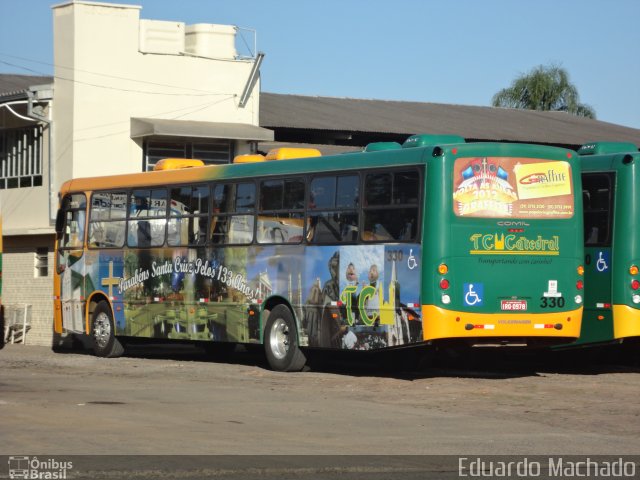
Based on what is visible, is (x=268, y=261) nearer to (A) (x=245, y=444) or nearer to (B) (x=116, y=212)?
(B) (x=116, y=212)

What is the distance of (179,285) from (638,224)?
7.70 metres

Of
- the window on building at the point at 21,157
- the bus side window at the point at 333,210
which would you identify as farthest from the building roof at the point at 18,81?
the bus side window at the point at 333,210

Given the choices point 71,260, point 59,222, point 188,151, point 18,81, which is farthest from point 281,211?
point 18,81

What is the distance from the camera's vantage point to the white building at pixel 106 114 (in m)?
29.9

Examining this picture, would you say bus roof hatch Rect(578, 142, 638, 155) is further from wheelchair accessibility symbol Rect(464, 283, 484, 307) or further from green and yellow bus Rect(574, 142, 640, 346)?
wheelchair accessibility symbol Rect(464, 283, 484, 307)

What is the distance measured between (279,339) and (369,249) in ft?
8.72

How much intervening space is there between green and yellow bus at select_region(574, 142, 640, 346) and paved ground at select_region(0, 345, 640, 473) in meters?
0.79

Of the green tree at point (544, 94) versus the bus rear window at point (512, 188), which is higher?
the green tree at point (544, 94)

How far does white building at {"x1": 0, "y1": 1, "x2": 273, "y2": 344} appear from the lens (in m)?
29.9

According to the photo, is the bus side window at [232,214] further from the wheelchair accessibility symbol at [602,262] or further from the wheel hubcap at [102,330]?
the wheelchair accessibility symbol at [602,262]

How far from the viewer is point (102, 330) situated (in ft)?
78.4

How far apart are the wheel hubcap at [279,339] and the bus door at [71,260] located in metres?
5.60
